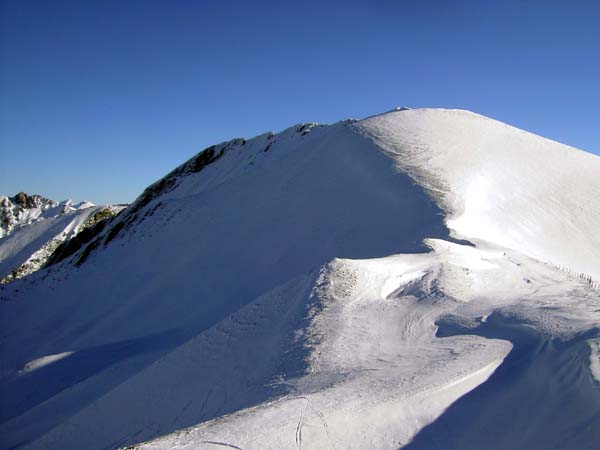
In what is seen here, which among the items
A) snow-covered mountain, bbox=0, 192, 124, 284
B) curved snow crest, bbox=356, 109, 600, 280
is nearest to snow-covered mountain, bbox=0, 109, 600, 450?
curved snow crest, bbox=356, 109, 600, 280

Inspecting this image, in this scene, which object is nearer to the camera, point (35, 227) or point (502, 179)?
point (502, 179)

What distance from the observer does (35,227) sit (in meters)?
117

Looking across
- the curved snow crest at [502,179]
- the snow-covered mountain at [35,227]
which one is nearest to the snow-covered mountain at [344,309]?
the curved snow crest at [502,179]

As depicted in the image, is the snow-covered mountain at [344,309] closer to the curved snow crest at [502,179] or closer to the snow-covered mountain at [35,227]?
the curved snow crest at [502,179]

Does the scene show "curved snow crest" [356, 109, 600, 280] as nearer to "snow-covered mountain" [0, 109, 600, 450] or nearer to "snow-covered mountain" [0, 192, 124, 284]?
"snow-covered mountain" [0, 109, 600, 450]

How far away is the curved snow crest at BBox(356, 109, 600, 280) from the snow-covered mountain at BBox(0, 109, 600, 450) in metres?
0.16

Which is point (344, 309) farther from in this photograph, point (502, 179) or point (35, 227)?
point (35, 227)

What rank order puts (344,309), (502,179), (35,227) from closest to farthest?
1. (344,309)
2. (502,179)
3. (35,227)

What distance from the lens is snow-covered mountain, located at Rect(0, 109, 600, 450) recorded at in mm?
6871

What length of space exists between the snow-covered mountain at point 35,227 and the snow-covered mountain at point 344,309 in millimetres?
49532

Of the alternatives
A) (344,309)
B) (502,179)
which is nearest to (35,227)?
(502,179)

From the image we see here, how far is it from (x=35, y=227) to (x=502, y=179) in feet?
406

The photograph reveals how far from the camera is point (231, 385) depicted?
32.0 ft

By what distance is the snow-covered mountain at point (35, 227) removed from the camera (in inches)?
3595
